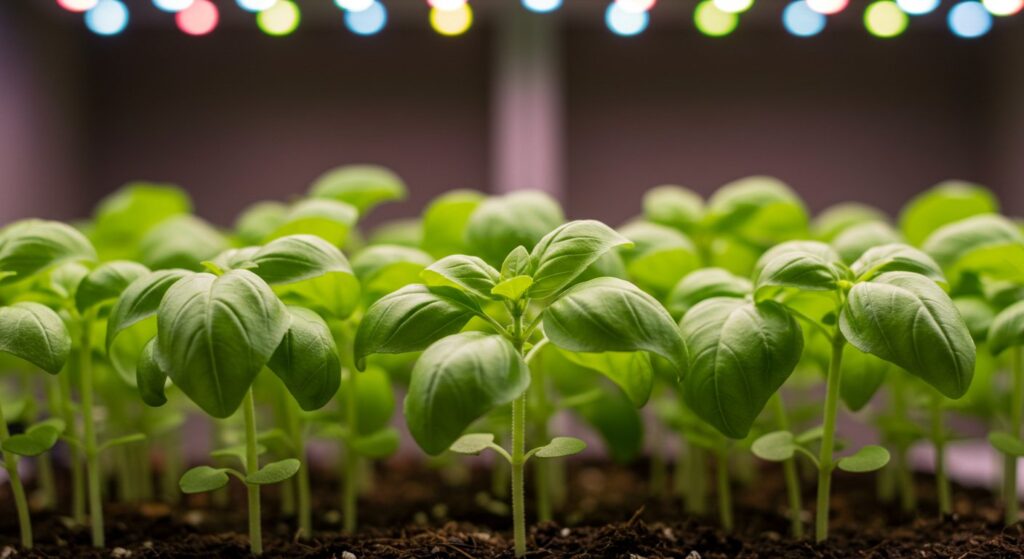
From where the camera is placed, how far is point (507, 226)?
1.11 meters

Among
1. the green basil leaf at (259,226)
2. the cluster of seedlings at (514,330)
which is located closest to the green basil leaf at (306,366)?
the cluster of seedlings at (514,330)

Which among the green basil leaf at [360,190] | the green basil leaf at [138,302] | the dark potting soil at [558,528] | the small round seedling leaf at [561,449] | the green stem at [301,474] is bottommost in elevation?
the dark potting soil at [558,528]

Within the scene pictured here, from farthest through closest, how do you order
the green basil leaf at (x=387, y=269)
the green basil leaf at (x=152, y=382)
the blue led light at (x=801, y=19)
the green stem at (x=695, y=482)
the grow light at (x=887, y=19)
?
the blue led light at (x=801, y=19) < the grow light at (x=887, y=19) < the green stem at (x=695, y=482) < the green basil leaf at (x=387, y=269) < the green basil leaf at (x=152, y=382)

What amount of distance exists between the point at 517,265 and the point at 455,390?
22cm

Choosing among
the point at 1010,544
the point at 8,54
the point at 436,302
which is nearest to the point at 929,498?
the point at 1010,544

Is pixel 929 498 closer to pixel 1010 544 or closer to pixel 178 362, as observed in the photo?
pixel 1010 544

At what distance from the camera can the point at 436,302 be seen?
891mm

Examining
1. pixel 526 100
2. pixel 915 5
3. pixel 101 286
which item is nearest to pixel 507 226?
pixel 101 286

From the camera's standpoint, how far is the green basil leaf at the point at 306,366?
0.86 metres

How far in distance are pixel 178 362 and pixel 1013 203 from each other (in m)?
2.03

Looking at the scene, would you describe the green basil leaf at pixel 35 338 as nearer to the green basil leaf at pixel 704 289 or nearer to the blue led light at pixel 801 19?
the green basil leaf at pixel 704 289

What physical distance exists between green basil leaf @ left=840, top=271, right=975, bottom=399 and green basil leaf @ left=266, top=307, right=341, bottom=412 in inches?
20.6

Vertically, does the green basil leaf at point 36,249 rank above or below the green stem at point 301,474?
above

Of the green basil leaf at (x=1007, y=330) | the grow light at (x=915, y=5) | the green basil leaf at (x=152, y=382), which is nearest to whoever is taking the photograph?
the green basil leaf at (x=152, y=382)
